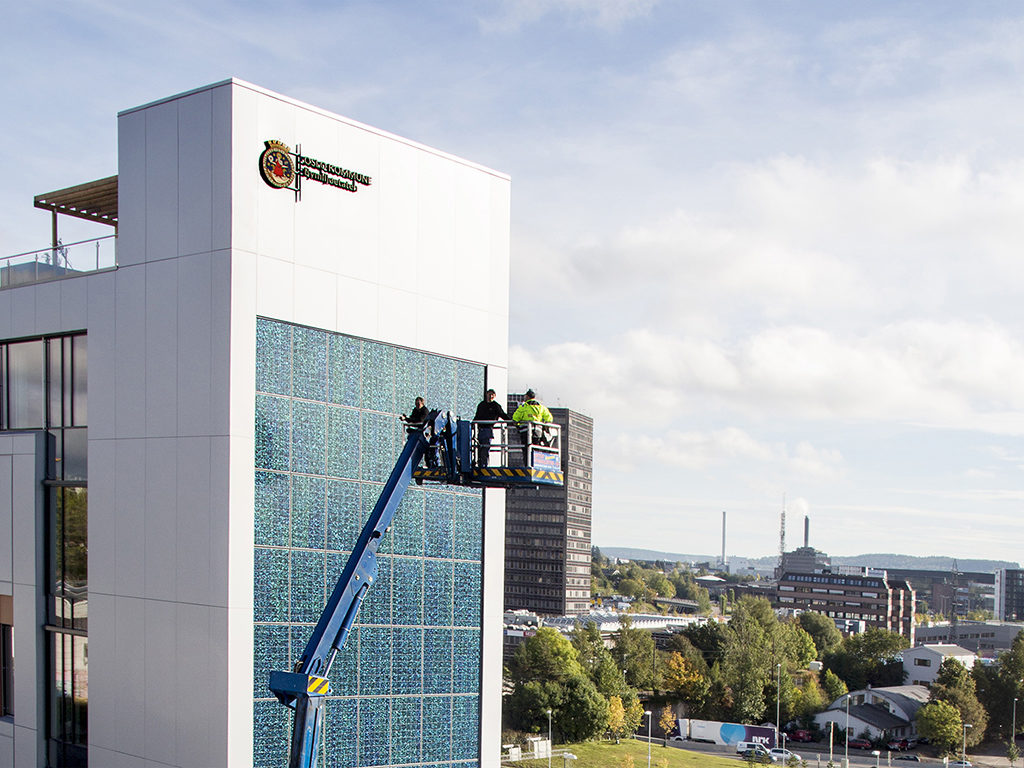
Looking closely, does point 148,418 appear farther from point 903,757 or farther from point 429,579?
point 903,757

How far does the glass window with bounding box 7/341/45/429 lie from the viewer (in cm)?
2734

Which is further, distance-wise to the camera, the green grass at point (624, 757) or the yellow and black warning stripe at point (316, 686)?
the green grass at point (624, 757)

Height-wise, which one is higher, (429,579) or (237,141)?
(237,141)

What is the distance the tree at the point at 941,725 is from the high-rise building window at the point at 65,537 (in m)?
89.0

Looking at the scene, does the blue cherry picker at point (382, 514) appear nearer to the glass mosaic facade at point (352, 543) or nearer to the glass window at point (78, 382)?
the glass mosaic facade at point (352, 543)

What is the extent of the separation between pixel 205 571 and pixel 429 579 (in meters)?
6.92

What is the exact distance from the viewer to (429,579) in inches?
1062

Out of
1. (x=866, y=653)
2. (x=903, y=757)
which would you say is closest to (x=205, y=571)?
(x=903, y=757)

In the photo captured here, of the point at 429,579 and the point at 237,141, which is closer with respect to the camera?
the point at 237,141

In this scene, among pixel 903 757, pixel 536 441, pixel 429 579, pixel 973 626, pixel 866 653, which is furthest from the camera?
pixel 973 626

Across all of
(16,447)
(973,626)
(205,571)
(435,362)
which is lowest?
(973,626)

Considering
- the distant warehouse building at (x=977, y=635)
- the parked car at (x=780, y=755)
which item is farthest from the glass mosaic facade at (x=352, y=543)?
the distant warehouse building at (x=977, y=635)

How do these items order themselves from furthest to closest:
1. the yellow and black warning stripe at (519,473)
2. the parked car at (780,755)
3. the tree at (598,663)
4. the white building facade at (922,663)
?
the white building facade at (922,663), the tree at (598,663), the parked car at (780,755), the yellow and black warning stripe at (519,473)

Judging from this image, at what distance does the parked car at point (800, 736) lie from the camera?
102 metres
